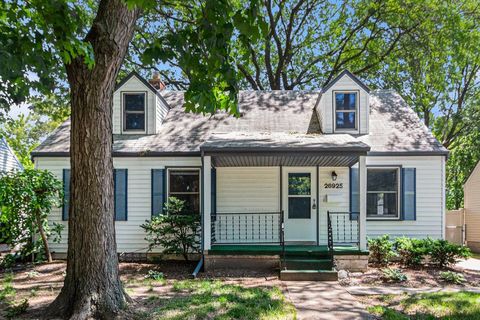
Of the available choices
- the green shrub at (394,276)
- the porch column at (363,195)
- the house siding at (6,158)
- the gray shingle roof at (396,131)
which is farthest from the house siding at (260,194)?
the house siding at (6,158)

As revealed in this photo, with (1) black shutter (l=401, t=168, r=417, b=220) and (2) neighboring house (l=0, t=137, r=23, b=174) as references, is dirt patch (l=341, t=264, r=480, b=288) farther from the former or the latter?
(2) neighboring house (l=0, t=137, r=23, b=174)

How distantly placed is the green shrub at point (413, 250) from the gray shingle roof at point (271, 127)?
2511 mm

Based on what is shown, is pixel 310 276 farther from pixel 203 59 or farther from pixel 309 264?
pixel 203 59

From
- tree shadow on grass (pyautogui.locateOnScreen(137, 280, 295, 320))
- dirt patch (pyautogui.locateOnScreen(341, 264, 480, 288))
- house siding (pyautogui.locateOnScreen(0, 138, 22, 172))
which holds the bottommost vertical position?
dirt patch (pyautogui.locateOnScreen(341, 264, 480, 288))

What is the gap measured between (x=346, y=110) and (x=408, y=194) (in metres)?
2.95

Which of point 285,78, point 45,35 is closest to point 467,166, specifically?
point 285,78

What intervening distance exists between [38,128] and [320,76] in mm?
24238

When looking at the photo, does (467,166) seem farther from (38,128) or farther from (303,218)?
(38,128)

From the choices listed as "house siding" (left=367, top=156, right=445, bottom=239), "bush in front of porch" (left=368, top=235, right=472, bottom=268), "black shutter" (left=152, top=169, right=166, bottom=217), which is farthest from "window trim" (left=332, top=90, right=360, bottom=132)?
"black shutter" (left=152, top=169, right=166, bottom=217)

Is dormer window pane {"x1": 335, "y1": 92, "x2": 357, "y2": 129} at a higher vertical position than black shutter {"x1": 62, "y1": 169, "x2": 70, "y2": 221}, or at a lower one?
higher

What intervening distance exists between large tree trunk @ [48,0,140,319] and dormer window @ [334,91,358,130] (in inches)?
295

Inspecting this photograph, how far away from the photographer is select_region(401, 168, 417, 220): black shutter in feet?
33.7

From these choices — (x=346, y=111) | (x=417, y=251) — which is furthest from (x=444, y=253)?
(x=346, y=111)

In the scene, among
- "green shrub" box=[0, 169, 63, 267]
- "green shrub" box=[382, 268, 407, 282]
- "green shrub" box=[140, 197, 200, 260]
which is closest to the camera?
"green shrub" box=[382, 268, 407, 282]
